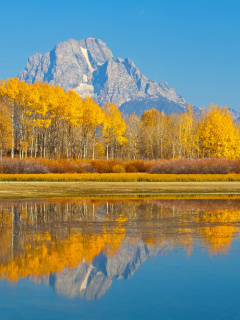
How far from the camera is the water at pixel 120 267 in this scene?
6543 millimetres

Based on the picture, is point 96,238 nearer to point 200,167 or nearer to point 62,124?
point 200,167

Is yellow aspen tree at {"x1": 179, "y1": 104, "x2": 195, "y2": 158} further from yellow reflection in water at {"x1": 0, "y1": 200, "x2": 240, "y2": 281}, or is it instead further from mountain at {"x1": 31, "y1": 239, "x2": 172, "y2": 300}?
mountain at {"x1": 31, "y1": 239, "x2": 172, "y2": 300}

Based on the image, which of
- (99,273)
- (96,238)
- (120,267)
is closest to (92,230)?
(96,238)

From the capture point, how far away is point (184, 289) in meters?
7.38

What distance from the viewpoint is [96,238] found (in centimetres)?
1164

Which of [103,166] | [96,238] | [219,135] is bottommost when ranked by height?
[96,238]

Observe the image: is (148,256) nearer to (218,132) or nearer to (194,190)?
(194,190)

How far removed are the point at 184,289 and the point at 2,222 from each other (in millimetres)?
8832

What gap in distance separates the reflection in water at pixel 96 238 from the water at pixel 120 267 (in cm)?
2

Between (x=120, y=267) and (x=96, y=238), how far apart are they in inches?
117

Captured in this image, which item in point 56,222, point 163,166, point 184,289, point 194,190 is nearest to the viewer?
point 184,289

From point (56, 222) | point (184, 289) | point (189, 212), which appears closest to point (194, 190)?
point (189, 212)

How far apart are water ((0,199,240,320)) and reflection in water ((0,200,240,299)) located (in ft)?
0.07

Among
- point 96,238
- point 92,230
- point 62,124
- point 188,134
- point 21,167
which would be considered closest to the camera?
point 96,238
